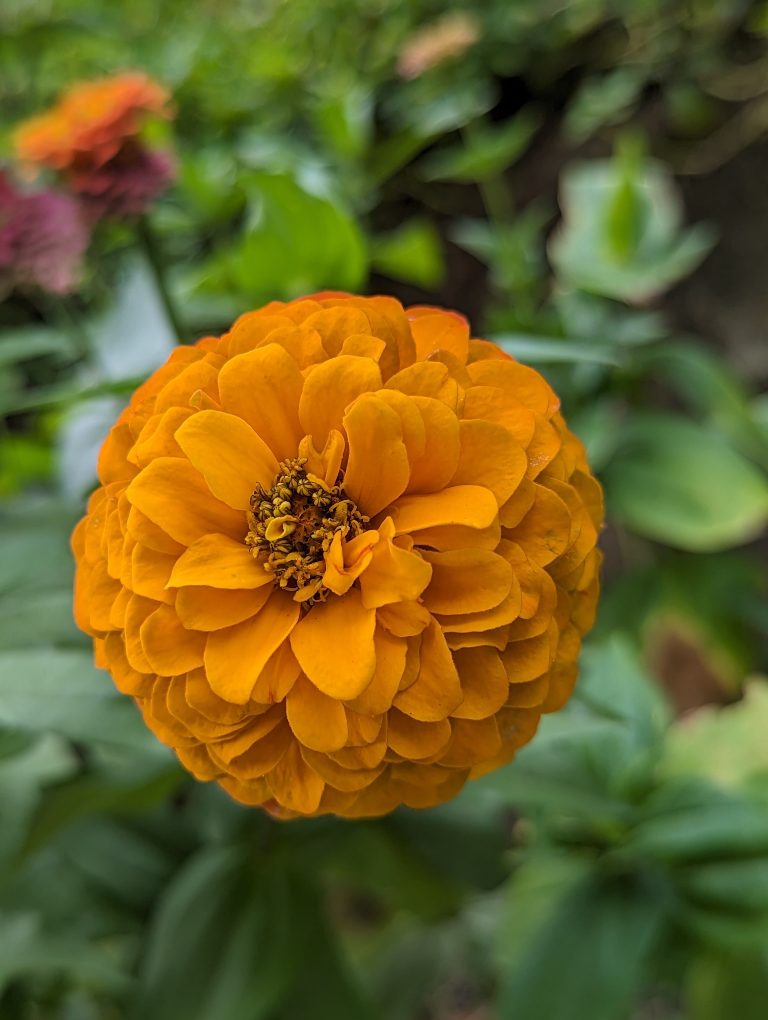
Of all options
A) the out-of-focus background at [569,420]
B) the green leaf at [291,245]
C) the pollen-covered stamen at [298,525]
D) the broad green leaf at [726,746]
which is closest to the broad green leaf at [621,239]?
the out-of-focus background at [569,420]

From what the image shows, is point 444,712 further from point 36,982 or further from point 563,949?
point 36,982


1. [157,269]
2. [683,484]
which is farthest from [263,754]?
[683,484]

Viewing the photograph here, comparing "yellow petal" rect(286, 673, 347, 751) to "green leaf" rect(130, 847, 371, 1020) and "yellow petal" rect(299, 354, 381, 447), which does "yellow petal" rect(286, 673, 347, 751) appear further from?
"green leaf" rect(130, 847, 371, 1020)

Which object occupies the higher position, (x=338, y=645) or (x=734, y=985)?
(x=338, y=645)

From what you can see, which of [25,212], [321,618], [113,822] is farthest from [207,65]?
[321,618]

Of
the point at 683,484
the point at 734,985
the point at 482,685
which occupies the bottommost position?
the point at 734,985

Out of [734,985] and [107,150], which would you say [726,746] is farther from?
[107,150]

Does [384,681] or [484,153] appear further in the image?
[484,153]
